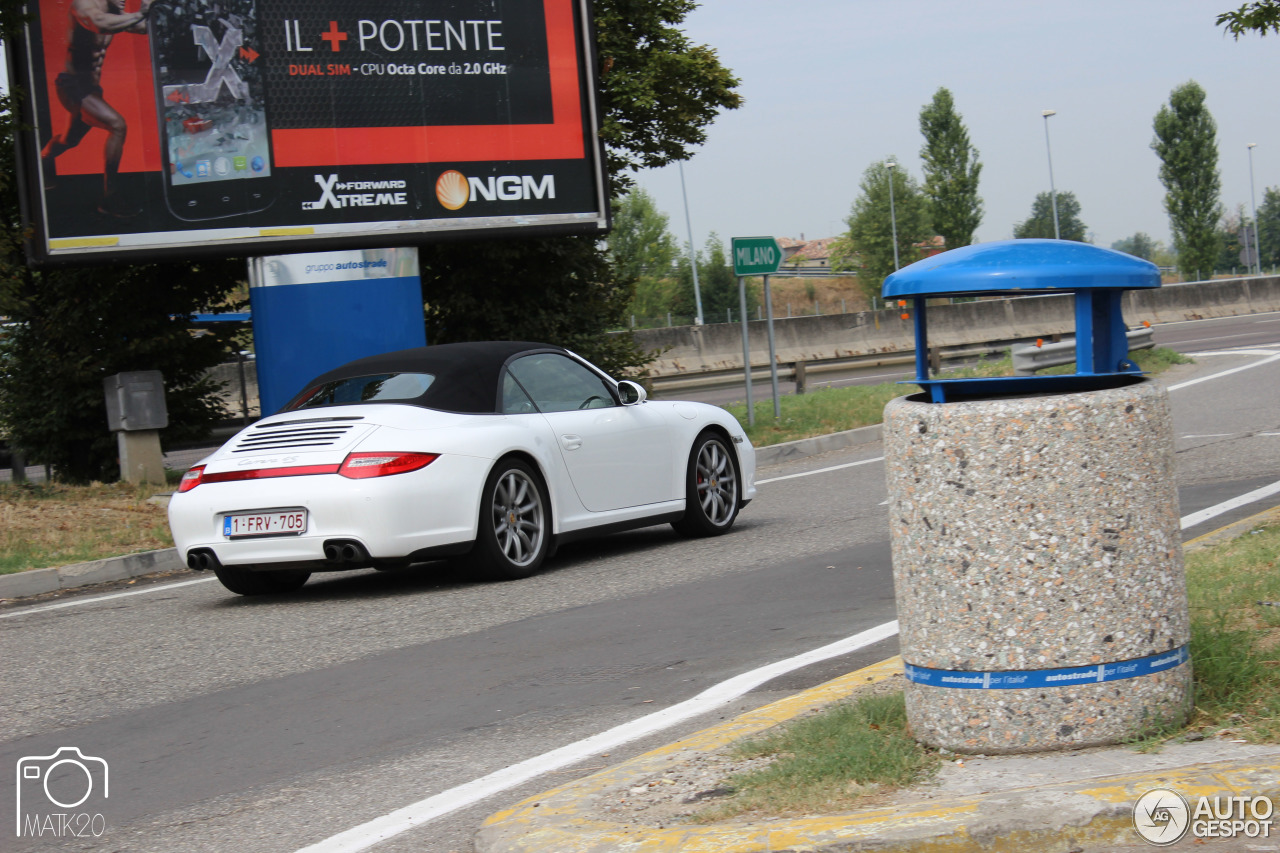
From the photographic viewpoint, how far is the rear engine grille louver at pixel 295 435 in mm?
7414

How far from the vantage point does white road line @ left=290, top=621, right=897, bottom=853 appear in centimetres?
374

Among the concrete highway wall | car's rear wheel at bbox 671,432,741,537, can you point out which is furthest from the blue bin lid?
the concrete highway wall

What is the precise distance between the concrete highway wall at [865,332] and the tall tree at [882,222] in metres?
64.9

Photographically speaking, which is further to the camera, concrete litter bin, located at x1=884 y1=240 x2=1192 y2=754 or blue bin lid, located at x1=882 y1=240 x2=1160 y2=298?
blue bin lid, located at x1=882 y1=240 x2=1160 y2=298

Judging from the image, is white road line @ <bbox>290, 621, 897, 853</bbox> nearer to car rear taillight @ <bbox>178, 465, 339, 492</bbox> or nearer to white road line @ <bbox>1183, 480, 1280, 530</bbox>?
car rear taillight @ <bbox>178, 465, 339, 492</bbox>

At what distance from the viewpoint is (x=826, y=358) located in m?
Result: 34.6

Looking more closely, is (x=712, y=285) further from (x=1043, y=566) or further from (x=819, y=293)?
(x=1043, y=566)

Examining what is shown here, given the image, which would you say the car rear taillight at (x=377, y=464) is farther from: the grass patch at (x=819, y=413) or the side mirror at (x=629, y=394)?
the grass patch at (x=819, y=413)

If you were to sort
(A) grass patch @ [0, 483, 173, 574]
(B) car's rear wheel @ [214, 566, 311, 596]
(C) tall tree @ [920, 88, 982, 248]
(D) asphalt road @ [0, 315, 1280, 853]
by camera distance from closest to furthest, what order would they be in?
(D) asphalt road @ [0, 315, 1280, 853] → (B) car's rear wheel @ [214, 566, 311, 596] → (A) grass patch @ [0, 483, 173, 574] → (C) tall tree @ [920, 88, 982, 248]

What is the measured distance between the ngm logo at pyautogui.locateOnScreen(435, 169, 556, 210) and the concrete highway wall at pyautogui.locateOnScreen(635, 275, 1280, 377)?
1331 centimetres

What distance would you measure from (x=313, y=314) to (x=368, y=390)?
22.9 ft

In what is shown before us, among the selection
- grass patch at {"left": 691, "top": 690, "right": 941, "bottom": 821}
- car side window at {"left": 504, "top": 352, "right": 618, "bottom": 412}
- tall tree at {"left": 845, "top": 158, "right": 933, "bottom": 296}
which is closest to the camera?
grass patch at {"left": 691, "top": 690, "right": 941, "bottom": 821}

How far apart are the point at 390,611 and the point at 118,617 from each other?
1737 mm

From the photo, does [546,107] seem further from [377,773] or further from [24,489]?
[377,773]
